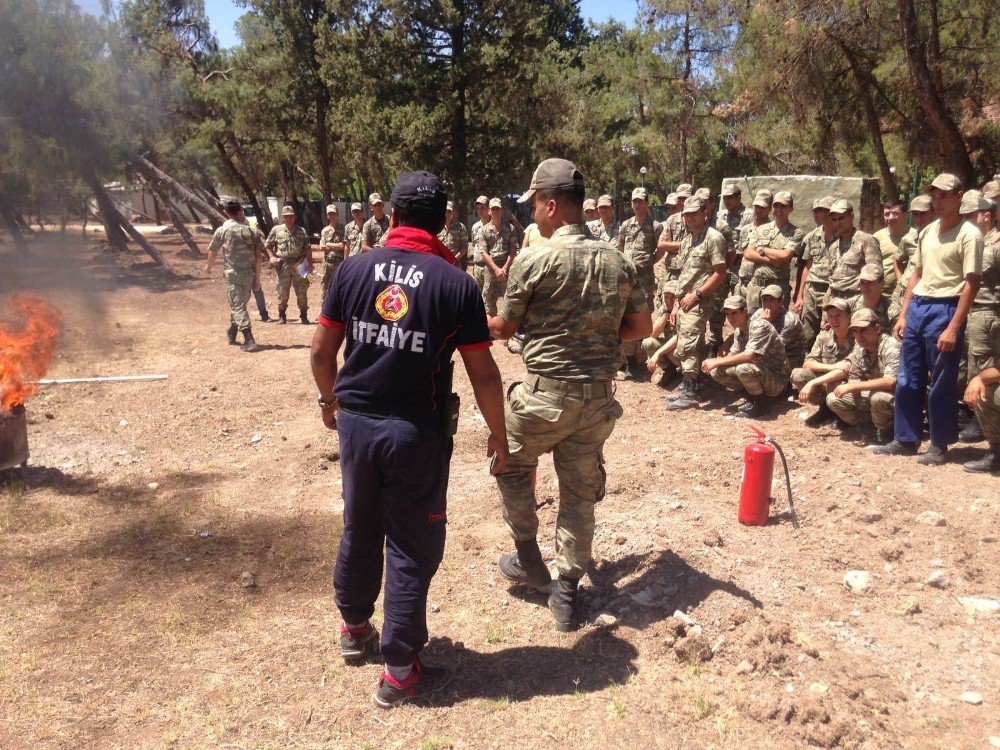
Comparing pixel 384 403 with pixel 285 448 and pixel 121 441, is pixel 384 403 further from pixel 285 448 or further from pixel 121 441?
pixel 121 441

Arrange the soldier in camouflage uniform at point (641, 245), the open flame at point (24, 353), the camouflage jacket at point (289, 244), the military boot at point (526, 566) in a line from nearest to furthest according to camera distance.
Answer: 1. the military boot at point (526, 566)
2. the open flame at point (24, 353)
3. the soldier in camouflage uniform at point (641, 245)
4. the camouflage jacket at point (289, 244)

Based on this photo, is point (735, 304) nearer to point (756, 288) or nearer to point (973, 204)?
point (756, 288)

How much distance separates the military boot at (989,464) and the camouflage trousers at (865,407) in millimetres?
669

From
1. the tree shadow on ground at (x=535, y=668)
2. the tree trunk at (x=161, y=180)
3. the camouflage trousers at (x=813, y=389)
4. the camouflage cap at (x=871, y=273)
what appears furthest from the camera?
the tree trunk at (x=161, y=180)

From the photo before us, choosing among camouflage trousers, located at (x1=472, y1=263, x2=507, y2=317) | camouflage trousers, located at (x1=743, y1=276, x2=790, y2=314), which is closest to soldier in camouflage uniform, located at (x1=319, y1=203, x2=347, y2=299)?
camouflage trousers, located at (x1=472, y1=263, x2=507, y2=317)

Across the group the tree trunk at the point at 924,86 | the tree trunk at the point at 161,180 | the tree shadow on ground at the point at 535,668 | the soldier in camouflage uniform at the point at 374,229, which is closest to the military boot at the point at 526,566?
the tree shadow on ground at the point at 535,668

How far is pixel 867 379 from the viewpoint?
6.10m

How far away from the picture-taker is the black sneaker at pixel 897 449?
582 cm

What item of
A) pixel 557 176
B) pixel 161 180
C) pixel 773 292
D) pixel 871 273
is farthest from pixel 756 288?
pixel 161 180

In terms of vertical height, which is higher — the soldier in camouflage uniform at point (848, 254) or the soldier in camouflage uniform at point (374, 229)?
the soldier in camouflage uniform at point (374, 229)

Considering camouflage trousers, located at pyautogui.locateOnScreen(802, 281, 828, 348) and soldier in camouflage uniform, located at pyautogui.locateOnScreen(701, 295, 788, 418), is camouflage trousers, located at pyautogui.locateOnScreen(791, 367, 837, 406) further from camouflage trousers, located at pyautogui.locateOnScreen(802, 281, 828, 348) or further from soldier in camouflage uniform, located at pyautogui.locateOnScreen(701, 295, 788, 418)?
camouflage trousers, located at pyautogui.locateOnScreen(802, 281, 828, 348)

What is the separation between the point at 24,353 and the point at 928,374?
21.9 ft

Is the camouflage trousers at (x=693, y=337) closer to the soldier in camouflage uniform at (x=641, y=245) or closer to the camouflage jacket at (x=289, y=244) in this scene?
the soldier in camouflage uniform at (x=641, y=245)

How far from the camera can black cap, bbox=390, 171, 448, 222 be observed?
10.1 ft
